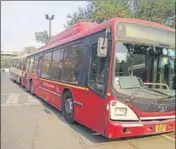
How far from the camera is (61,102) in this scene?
32.2ft

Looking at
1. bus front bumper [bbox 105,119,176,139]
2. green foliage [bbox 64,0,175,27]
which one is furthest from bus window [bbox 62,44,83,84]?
green foliage [bbox 64,0,175,27]

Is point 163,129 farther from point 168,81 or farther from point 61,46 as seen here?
point 61,46

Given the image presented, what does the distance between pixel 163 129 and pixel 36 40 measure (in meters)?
52.6

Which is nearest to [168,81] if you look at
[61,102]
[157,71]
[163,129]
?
[157,71]

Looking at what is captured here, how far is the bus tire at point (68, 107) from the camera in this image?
8.86m

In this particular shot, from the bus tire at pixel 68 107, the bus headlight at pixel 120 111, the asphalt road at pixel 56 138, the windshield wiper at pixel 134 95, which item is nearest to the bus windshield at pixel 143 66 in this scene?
the windshield wiper at pixel 134 95

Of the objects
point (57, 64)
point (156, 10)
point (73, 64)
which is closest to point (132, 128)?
point (73, 64)

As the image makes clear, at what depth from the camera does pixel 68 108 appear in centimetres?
920

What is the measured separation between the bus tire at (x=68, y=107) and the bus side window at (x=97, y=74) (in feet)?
5.53

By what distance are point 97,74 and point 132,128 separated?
1429 mm

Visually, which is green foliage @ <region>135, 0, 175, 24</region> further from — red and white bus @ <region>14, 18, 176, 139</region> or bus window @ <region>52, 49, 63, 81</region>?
red and white bus @ <region>14, 18, 176, 139</region>

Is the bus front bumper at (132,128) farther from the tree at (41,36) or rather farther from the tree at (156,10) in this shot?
the tree at (41,36)

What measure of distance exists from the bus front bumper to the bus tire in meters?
2.51

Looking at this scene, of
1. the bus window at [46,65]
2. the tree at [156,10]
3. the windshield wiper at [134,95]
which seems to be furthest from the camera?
the tree at [156,10]
